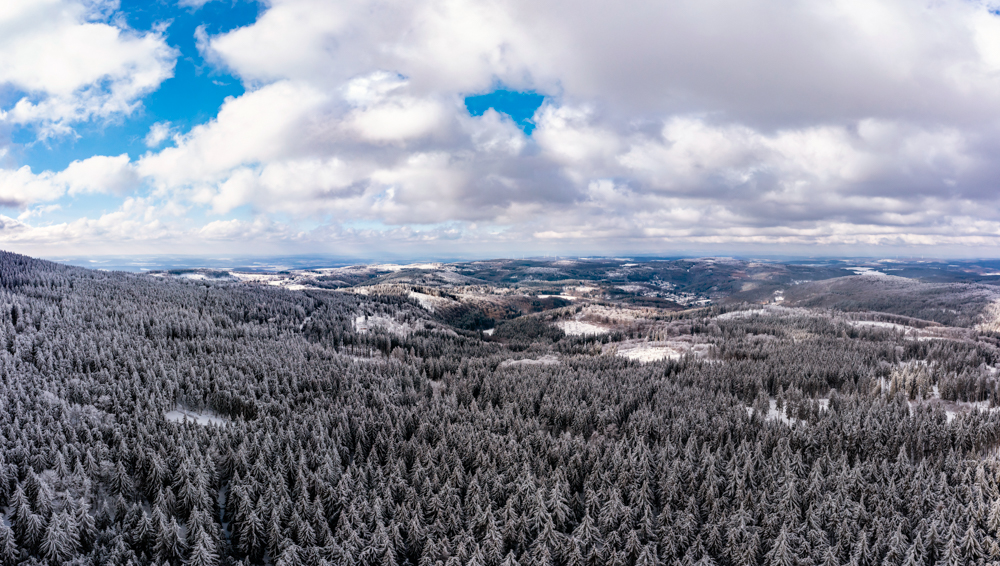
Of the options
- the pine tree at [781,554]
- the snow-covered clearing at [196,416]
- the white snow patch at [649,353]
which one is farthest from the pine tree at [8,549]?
the white snow patch at [649,353]

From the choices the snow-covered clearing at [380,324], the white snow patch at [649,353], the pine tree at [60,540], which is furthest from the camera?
the snow-covered clearing at [380,324]

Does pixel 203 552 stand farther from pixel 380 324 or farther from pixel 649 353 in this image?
pixel 380 324

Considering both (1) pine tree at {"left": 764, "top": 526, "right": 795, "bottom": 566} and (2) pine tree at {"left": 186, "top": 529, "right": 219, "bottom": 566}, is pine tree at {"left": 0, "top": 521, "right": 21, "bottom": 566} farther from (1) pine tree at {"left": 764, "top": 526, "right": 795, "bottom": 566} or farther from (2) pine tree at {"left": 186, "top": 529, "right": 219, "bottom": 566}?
(1) pine tree at {"left": 764, "top": 526, "right": 795, "bottom": 566}

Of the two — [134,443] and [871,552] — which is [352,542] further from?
[871,552]

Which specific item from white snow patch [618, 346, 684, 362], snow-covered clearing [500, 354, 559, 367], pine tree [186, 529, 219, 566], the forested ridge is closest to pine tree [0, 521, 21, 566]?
the forested ridge

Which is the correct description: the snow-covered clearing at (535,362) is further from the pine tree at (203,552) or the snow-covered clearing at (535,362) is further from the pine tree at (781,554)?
the pine tree at (203,552)

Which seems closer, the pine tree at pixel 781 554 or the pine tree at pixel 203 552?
the pine tree at pixel 203 552

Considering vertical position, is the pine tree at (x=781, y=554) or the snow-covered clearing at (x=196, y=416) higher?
the pine tree at (x=781, y=554)

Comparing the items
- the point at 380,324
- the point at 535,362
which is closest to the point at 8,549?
the point at 535,362
